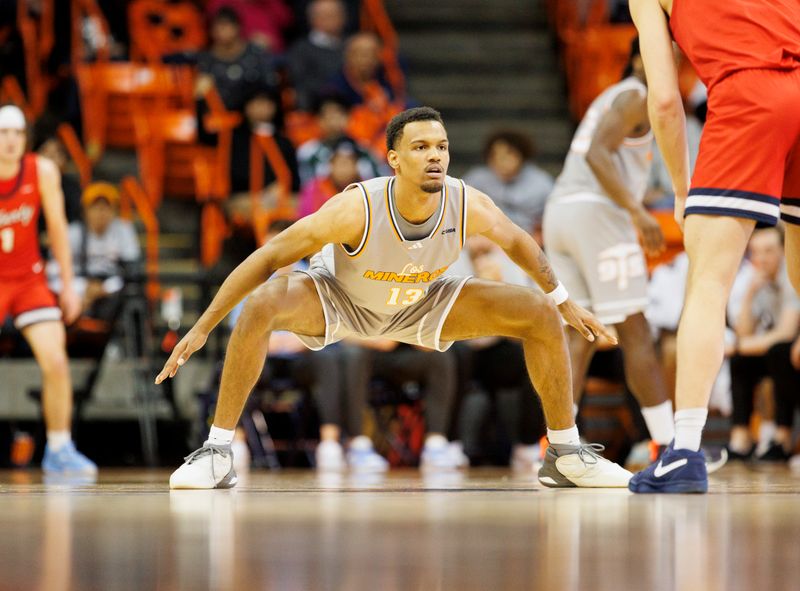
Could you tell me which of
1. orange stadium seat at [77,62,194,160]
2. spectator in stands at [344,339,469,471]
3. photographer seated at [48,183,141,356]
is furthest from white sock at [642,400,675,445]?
orange stadium seat at [77,62,194,160]

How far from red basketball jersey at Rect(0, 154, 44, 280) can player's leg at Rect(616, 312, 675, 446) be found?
130 inches

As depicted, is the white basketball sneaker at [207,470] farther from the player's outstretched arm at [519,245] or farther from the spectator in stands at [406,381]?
the spectator in stands at [406,381]

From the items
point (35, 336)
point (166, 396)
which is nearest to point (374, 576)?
point (35, 336)

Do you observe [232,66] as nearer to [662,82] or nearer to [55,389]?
[55,389]

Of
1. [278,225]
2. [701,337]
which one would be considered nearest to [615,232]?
[701,337]

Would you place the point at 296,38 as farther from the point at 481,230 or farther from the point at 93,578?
the point at 93,578

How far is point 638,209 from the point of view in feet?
19.4

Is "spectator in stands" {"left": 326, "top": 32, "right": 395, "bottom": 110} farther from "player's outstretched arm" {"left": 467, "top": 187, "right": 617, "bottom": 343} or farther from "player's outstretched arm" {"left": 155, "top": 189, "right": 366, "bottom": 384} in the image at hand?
"player's outstretched arm" {"left": 155, "top": 189, "right": 366, "bottom": 384}

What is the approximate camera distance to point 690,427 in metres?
3.85

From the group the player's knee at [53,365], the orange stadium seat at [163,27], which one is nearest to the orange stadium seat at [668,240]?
the player's knee at [53,365]

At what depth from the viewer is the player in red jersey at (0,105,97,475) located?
7.21m

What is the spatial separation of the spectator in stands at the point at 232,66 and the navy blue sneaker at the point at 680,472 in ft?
23.5

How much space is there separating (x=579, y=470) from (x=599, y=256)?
163 centimetres

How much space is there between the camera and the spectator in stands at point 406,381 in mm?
7965
